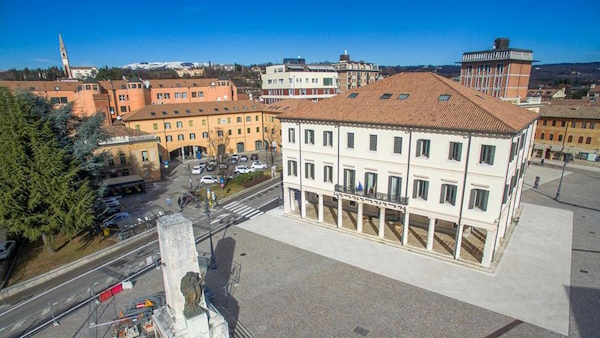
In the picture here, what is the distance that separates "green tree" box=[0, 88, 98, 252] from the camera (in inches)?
873

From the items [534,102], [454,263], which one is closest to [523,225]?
[454,263]

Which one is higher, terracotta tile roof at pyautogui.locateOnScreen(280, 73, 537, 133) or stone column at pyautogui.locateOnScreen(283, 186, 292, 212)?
Result: terracotta tile roof at pyautogui.locateOnScreen(280, 73, 537, 133)

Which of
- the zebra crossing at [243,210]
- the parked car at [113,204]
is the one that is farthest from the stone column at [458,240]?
the parked car at [113,204]

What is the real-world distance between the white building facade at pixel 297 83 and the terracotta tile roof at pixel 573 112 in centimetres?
4635

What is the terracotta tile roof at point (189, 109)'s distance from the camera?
5373 cm

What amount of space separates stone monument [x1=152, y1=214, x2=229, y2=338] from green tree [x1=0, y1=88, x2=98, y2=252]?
14167 mm

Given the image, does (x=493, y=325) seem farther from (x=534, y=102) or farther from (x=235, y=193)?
(x=534, y=102)

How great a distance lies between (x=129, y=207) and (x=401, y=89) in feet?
101

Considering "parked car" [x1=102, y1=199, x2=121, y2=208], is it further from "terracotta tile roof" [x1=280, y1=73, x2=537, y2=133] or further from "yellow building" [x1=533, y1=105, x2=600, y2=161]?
"yellow building" [x1=533, y1=105, x2=600, y2=161]

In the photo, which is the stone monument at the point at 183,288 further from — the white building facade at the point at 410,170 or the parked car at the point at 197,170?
the parked car at the point at 197,170

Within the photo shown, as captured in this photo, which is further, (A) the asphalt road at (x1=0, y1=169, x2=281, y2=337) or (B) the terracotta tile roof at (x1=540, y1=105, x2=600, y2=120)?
(B) the terracotta tile roof at (x1=540, y1=105, x2=600, y2=120)

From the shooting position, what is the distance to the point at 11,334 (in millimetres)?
17297

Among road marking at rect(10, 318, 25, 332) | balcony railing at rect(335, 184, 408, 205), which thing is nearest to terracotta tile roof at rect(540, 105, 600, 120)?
balcony railing at rect(335, 184, 408, 205)

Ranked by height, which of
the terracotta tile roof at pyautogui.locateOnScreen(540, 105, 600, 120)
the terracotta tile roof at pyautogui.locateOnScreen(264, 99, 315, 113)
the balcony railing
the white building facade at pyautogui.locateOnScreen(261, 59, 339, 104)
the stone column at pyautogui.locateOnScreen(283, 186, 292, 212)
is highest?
the white building facade at pyautogui.locateOnScreen(261, 59, 339, 104)
